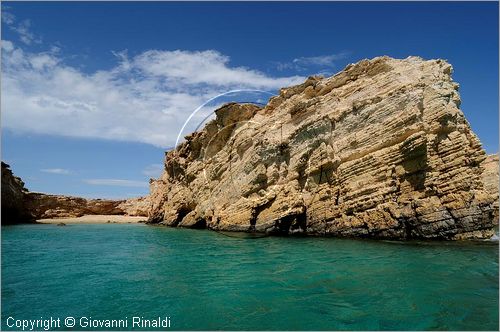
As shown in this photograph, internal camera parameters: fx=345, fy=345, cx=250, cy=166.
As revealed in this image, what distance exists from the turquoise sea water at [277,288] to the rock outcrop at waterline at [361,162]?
2.80 m

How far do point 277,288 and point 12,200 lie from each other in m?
50.0

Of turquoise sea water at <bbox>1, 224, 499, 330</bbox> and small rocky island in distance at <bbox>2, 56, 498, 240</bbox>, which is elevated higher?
small rocky island in distance at <bbox>2, 56, 498, 240</bbox>

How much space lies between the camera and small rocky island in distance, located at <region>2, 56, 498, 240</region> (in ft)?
63.3

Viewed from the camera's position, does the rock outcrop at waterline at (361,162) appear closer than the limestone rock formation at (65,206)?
Yes

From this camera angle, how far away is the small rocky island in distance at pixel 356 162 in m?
19.3

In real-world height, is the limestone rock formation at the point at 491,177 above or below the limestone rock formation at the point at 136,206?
above

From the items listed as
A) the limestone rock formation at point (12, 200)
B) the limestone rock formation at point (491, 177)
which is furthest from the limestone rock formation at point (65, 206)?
the limestone rock formation at point (491, 177)

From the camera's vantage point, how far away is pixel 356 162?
23.4m

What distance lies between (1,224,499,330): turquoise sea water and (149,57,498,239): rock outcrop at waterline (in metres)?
2.80

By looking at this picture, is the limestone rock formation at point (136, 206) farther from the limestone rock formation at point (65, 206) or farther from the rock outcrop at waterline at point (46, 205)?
the limestone rock formation at point (65, 206)

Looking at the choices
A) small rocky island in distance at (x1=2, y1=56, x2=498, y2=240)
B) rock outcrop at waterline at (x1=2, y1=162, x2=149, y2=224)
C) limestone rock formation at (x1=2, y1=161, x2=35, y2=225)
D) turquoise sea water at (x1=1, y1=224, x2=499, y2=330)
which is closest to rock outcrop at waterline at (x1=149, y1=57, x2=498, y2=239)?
small rocky island in distance at (x1=2, y1=56, x2=498, y2=240)

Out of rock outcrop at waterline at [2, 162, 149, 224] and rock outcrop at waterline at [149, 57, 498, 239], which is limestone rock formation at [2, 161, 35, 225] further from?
rock outcrop at waterline at [149, 57, 498, 239]

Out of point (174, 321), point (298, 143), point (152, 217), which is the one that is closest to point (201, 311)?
point (174, 321)

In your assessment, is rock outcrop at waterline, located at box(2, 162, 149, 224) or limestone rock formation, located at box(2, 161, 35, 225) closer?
limestone rock formation, located at box(2, 161, 35, 225)
